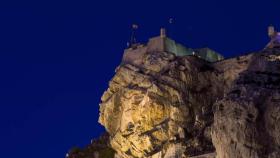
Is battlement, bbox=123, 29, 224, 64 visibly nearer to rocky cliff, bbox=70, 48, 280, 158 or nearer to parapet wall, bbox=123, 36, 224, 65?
parapet wall, bbox=123, 36, 224, 65

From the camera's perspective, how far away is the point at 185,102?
5488 cm

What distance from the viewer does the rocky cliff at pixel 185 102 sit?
4262 cm

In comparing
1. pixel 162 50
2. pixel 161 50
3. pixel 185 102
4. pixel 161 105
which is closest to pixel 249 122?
pixel 185 102

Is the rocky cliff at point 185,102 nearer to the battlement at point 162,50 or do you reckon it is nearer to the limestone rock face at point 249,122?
the limestone rock face at point 249,122

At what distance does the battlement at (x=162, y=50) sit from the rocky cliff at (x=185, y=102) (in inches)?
45.9

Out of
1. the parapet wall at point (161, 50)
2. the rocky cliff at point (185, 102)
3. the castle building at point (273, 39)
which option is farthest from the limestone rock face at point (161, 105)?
the castle building at point (273, 39)

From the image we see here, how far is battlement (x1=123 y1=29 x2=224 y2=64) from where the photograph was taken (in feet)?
201

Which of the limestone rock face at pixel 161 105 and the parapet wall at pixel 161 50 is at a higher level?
the parapet wall at pixel 161 50

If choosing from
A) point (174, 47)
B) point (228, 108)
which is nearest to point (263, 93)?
point (228, 108)

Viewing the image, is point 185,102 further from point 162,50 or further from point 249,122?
point 249,122

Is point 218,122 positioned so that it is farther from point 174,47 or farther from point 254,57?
point 174,47

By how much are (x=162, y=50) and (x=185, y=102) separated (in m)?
7.94

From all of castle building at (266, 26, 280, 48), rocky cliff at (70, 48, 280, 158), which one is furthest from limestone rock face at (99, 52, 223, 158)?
castle building at (266, 26, 280, 48)

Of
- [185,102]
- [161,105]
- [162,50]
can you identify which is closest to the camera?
[161,105]
